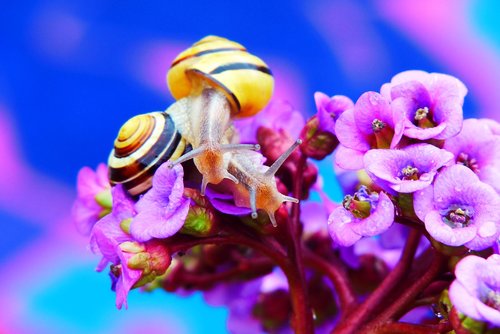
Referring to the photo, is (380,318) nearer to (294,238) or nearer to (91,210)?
(294,238)

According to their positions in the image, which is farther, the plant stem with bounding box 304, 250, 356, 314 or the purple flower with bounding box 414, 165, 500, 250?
Answer: the plant stem with bounding box 304, 250, 356, 314

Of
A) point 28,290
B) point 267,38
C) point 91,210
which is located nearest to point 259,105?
point 91,210

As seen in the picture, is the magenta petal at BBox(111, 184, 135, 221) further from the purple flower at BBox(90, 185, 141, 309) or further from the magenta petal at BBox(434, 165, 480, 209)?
the magenta petal at BBox(434, 165, 480, 209)

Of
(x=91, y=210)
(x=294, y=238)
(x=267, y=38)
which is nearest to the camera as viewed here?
(x=294, y=238)

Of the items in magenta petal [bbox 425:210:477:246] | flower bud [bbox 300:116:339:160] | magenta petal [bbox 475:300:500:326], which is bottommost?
magenta petal [bbox 475:300:500:326]

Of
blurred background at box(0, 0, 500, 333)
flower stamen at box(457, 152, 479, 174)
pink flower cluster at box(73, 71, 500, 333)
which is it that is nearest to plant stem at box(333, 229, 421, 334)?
pink flower cluster at box(73, 71, 500, 333)

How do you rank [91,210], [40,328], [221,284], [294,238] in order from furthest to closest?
[40,328], [221,284], [91,210], [294,238]
